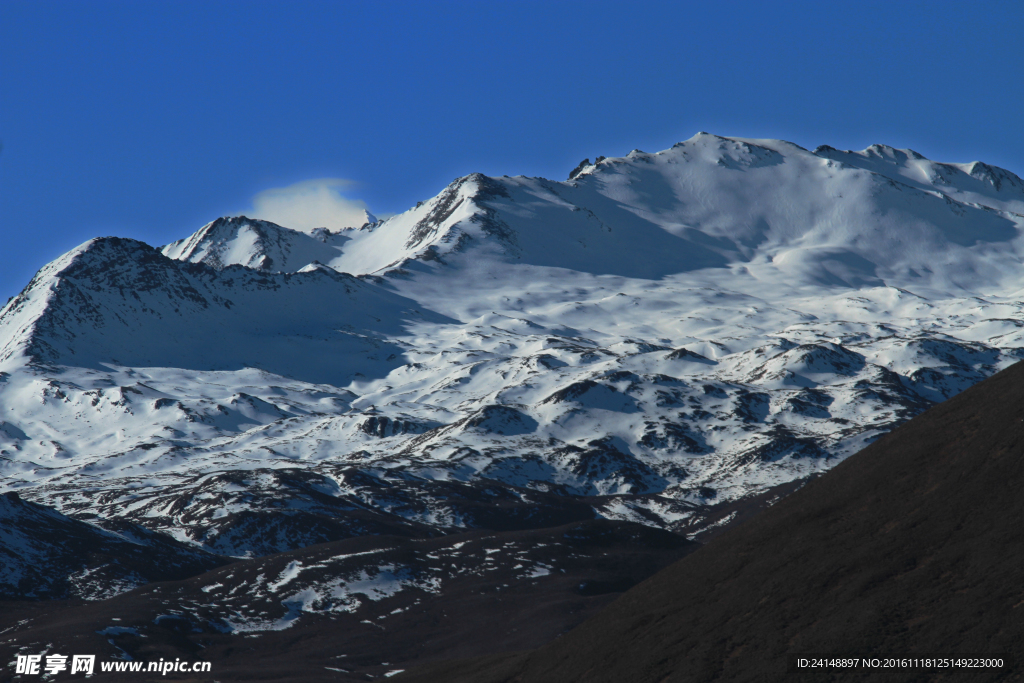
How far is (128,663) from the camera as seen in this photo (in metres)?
106

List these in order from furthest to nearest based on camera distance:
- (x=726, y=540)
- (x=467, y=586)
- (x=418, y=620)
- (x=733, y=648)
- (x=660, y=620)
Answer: (x=467, y=586)
(x=418, y=620)
(x=726, y=540)
(x=660, y=620)
(x=733, y=648)

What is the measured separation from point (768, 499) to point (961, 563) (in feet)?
528

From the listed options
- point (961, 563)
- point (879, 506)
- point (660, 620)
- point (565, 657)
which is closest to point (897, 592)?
point (961, 563)

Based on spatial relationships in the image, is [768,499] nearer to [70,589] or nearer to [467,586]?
[467,586]

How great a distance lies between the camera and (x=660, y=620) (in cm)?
4916

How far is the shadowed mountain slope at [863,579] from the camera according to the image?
122 feet

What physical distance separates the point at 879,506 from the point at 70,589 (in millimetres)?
132502

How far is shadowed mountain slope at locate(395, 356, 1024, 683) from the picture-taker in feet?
122

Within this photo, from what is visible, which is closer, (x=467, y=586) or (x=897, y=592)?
(x=897, y=592)

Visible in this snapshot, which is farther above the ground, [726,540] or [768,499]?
[768,499]

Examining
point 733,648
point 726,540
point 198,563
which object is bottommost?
point 733,648

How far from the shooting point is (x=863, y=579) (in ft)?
136

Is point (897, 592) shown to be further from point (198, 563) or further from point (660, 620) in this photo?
point (198, 563)

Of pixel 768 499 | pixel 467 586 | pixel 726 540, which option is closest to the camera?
pixel 726 540
